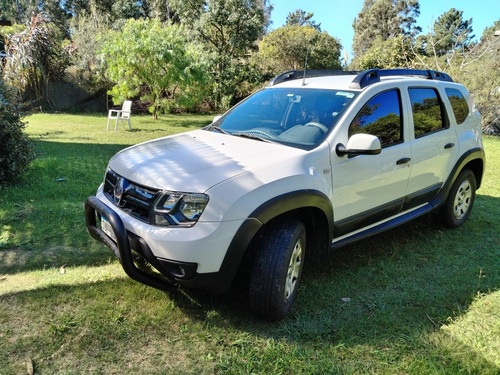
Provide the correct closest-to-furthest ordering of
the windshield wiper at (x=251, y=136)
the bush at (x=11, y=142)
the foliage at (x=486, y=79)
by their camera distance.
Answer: the windshield wiper at (x=251, y=136), the bush at (x=11, y=142), the foliage at (x=486, y=79)

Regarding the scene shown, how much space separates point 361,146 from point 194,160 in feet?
4.06

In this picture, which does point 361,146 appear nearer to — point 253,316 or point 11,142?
point 253,316

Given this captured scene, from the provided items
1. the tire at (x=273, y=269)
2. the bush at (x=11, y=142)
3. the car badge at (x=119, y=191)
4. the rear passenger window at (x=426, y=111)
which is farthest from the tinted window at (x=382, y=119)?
the bush at (x=11, y=142)

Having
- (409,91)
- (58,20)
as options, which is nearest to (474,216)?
(409,91)

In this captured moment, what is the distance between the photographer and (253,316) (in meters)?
2.88

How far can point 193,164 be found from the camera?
272 centimetres

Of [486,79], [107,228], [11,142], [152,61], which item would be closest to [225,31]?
[152,61]

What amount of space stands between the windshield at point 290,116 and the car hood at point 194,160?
179mm

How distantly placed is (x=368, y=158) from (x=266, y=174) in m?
1.08

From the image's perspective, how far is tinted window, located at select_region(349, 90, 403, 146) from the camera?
10.7 feet

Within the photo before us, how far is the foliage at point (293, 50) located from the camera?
24.1 metres

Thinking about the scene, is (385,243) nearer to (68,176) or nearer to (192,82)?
(68,176)

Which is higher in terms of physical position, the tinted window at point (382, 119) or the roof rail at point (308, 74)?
the roof rail at point (308, 74)

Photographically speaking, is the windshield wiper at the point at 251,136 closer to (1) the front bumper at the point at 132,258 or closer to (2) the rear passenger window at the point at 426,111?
(1) the front bumper at the point at 132,258
